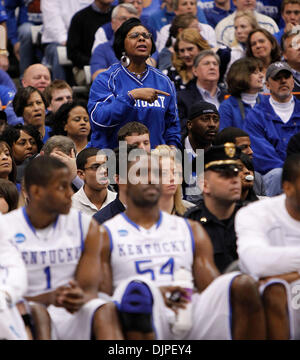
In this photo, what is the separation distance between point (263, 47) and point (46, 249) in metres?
5.47

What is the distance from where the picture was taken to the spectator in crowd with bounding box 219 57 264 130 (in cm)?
911

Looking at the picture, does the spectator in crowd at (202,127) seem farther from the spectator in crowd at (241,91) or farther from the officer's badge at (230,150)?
the officer's badge at (230,150)

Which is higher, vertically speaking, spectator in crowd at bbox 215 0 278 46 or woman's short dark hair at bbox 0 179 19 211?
spectator in crowd at bbox 215 0 278 46

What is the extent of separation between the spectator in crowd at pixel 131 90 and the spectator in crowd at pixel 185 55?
5.85ft

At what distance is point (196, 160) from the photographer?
26.0 ft

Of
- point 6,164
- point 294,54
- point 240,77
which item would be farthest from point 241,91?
point 6,164

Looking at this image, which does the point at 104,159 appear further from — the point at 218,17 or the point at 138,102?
the point at 218,17

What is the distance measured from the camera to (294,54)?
9852 millimetres

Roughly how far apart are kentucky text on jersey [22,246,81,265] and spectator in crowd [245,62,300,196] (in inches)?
135

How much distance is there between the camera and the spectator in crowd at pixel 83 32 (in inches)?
433

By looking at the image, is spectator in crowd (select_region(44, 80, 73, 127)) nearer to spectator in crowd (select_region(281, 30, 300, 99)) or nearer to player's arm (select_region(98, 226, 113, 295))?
spectator in crowd (select_region(281, 30, 300, 99))

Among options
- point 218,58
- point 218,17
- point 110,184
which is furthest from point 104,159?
point 218,17

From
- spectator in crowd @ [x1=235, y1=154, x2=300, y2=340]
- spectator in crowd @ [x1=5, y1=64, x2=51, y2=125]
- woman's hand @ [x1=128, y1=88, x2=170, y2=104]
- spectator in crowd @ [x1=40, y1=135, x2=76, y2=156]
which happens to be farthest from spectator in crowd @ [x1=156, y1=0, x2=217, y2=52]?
spectator in crowd @ [x1=235, y1=154, x2=300, y2=340]

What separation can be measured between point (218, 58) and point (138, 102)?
7.31 ft
